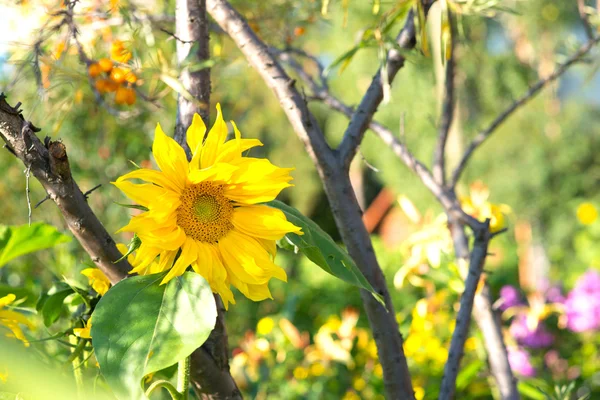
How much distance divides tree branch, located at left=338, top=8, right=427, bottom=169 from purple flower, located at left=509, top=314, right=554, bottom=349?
156 cm

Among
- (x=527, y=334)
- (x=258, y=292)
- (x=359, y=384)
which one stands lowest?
(x=527, y=334)

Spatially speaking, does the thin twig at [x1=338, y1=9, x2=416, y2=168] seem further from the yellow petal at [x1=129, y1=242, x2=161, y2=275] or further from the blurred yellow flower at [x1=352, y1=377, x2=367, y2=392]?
the blurred yellow flower at [x1=352, y1=377, x2=367, y2=392]

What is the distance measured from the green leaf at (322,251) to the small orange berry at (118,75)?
1.56ft

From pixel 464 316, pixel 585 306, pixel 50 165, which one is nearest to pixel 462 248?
pixel 464 316

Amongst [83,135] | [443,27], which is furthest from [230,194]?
[83,135]

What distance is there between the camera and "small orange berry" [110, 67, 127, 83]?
2.89 ft

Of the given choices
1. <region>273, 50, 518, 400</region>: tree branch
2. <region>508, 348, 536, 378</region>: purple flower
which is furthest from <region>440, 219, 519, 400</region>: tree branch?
<region>508, 348, 536, 378</region>: purple flower

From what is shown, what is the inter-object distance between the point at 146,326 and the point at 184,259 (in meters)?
0.06

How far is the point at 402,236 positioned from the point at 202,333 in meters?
6.15

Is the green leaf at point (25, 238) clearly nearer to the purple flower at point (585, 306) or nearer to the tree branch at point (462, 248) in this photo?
the tree branch at point (462, 248)

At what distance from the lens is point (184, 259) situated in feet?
1.45

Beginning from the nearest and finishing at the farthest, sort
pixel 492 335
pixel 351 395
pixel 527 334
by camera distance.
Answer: pixel 492 335, pixel 351 395, pixel 527 334

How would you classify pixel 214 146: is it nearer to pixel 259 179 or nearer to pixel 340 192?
pixel 259 179

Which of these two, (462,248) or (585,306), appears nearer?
(462,248)
